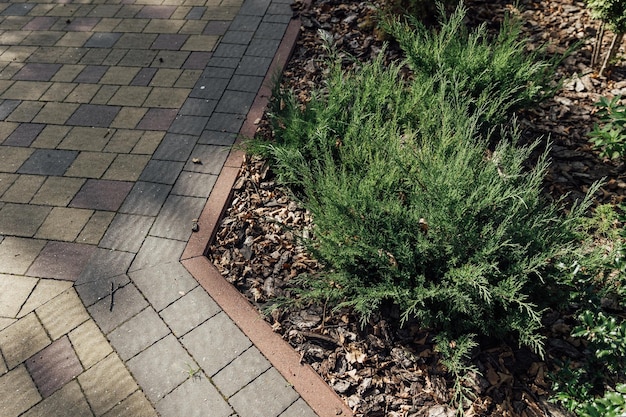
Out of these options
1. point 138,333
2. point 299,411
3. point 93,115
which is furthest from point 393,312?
point 93,115

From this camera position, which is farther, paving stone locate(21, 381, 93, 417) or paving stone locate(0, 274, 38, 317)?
paving stone locate(0, 274, 38, 317)

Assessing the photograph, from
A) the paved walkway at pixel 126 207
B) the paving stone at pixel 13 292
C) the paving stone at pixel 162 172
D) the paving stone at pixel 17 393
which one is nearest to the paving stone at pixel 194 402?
the paved walkway at pixel 126 207

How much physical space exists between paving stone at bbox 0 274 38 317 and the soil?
1.29 m

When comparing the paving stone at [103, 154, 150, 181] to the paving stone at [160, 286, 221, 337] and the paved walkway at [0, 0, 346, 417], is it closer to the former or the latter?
the paved walkway at [0, 0, 346, 417]

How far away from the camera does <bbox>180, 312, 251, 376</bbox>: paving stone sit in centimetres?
297

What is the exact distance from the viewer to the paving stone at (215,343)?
2.97 m

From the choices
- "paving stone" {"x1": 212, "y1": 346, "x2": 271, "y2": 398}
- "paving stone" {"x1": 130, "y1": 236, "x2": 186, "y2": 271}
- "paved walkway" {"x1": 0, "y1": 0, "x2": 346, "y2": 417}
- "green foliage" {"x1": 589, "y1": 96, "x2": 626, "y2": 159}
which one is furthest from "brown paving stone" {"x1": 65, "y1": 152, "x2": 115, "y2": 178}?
"green foliage" {"x1": 589, "y1": 96, "x2": 626, "y2": 159}

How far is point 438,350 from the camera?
Answer: 2758mm

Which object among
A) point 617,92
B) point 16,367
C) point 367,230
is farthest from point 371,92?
point 16,367

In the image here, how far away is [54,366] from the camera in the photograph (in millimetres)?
3023

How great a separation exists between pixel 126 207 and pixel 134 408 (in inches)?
62.8

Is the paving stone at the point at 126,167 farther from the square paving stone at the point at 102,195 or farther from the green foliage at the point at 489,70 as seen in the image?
the green foliage at the point at 489,70

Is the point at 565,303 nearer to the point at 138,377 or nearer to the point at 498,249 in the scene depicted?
the point at 498,249

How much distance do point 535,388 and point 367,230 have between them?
1.32 metres
